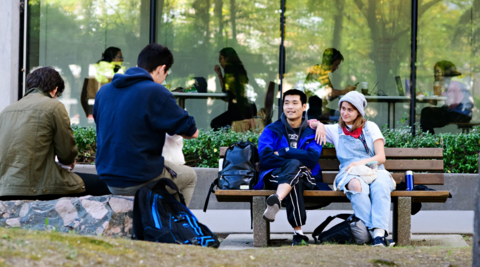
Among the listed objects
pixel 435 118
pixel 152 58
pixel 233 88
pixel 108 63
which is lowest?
pixel 435 118

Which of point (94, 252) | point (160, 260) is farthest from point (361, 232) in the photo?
point (94, 252)

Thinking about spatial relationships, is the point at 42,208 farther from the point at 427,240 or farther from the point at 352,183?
the point at 427,240

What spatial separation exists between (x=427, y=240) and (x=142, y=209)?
307 centimetres

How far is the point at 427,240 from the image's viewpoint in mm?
5062

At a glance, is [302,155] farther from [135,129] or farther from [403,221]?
[135,129]

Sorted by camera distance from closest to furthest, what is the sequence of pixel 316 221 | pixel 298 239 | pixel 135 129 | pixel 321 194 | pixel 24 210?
pixel 135 129 < pixel 24 210 < pixel 298 239 < pixel 321 194 < pixel 316 221

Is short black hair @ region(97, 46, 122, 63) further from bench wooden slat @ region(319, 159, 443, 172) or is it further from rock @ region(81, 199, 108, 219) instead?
rock @ region(81, 199, 108, 219)

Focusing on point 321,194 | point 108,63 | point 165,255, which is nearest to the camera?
point 165,255

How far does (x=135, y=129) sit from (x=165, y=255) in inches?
47.1

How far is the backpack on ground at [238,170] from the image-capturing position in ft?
15.4

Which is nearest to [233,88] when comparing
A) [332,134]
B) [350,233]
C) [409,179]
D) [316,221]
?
[316,221]

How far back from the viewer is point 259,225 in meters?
4.61

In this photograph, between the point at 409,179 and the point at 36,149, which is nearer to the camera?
the point at 36,149

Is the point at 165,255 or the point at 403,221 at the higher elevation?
the point at 165,255
